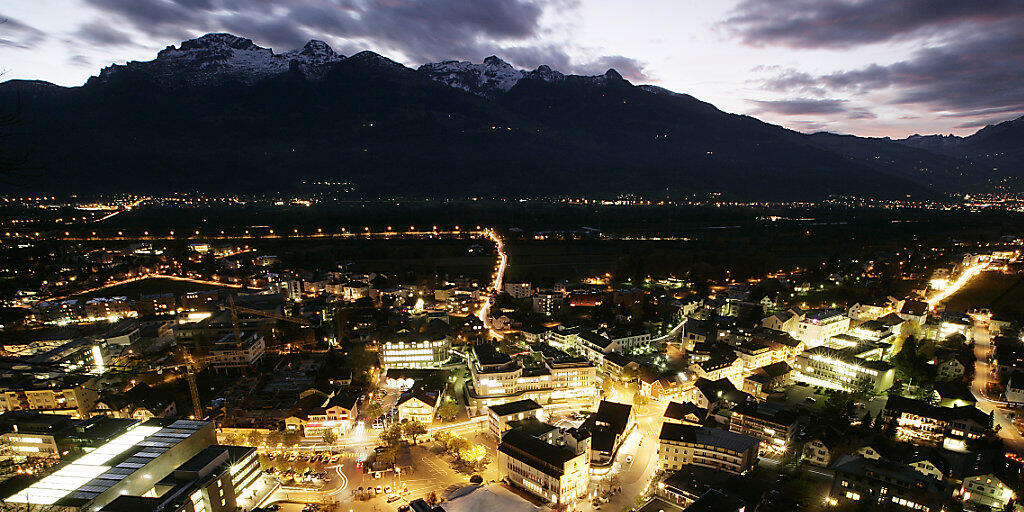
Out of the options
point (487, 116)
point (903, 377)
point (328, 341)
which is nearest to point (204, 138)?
point (487, 116)

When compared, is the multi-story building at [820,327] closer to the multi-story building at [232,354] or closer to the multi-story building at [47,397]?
the multi-story building at [232,354]

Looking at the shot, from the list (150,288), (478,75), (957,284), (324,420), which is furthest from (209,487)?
(478,75)

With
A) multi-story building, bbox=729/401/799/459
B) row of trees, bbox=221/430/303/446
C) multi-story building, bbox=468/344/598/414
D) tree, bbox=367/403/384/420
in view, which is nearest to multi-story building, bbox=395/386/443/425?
tree, bbox=367/403/384/420

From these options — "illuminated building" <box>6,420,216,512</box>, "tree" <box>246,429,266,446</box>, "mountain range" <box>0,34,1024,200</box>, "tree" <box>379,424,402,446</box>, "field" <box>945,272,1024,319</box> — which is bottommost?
"tree" <box>246,429,266,446</box>

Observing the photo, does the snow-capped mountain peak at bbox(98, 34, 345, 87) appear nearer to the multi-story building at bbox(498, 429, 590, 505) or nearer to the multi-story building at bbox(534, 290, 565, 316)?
the multi-story building at bbox(534, 290, 565, 316)

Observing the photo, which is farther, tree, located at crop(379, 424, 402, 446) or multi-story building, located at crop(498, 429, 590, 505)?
tree, located at crop(379, 424, 402, 446)

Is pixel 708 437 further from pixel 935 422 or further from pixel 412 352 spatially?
pixel 412 352

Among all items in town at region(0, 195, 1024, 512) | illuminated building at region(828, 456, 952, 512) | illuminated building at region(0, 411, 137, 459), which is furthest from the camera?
illuminated building at region(0, 411, 137, 459)

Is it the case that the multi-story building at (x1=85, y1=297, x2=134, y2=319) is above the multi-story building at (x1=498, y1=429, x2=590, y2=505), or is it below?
above
